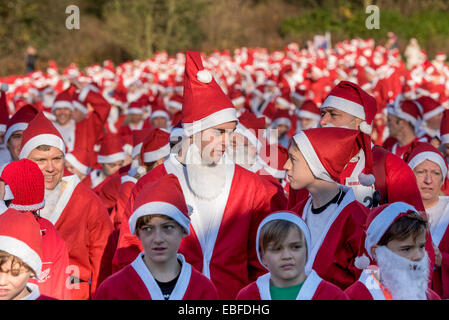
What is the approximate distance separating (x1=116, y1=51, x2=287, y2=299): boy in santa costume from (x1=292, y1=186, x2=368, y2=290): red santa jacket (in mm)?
416

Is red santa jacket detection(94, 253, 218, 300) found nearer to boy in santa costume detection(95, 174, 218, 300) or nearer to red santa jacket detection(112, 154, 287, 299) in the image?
boy in santa costume detection(95, 174, 218, 300)

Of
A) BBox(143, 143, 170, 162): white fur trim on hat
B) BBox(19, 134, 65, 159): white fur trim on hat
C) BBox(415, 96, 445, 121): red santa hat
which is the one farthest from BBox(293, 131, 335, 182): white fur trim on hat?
BBox(415, 96, 445, 121): red santa hat

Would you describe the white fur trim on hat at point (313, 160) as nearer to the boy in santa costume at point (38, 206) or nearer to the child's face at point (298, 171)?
the child's face at point (298, 171)

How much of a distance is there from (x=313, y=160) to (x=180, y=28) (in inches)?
1594

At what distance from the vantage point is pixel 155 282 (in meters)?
4.37

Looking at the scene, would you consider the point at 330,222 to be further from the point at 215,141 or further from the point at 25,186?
the point at 25,186

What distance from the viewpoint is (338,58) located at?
29219 millimetres

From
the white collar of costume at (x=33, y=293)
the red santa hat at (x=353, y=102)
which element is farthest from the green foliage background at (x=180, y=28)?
the white collar of costume at (x=33, y=293)

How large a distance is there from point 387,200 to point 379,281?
4.12 ft

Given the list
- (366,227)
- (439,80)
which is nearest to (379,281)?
(366,227)

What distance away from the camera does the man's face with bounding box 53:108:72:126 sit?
40.3 ft

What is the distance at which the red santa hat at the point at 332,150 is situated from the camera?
525 cm

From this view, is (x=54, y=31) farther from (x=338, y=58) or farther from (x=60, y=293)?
(x=60, y=293)

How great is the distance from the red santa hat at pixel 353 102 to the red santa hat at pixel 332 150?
1.50 metres
